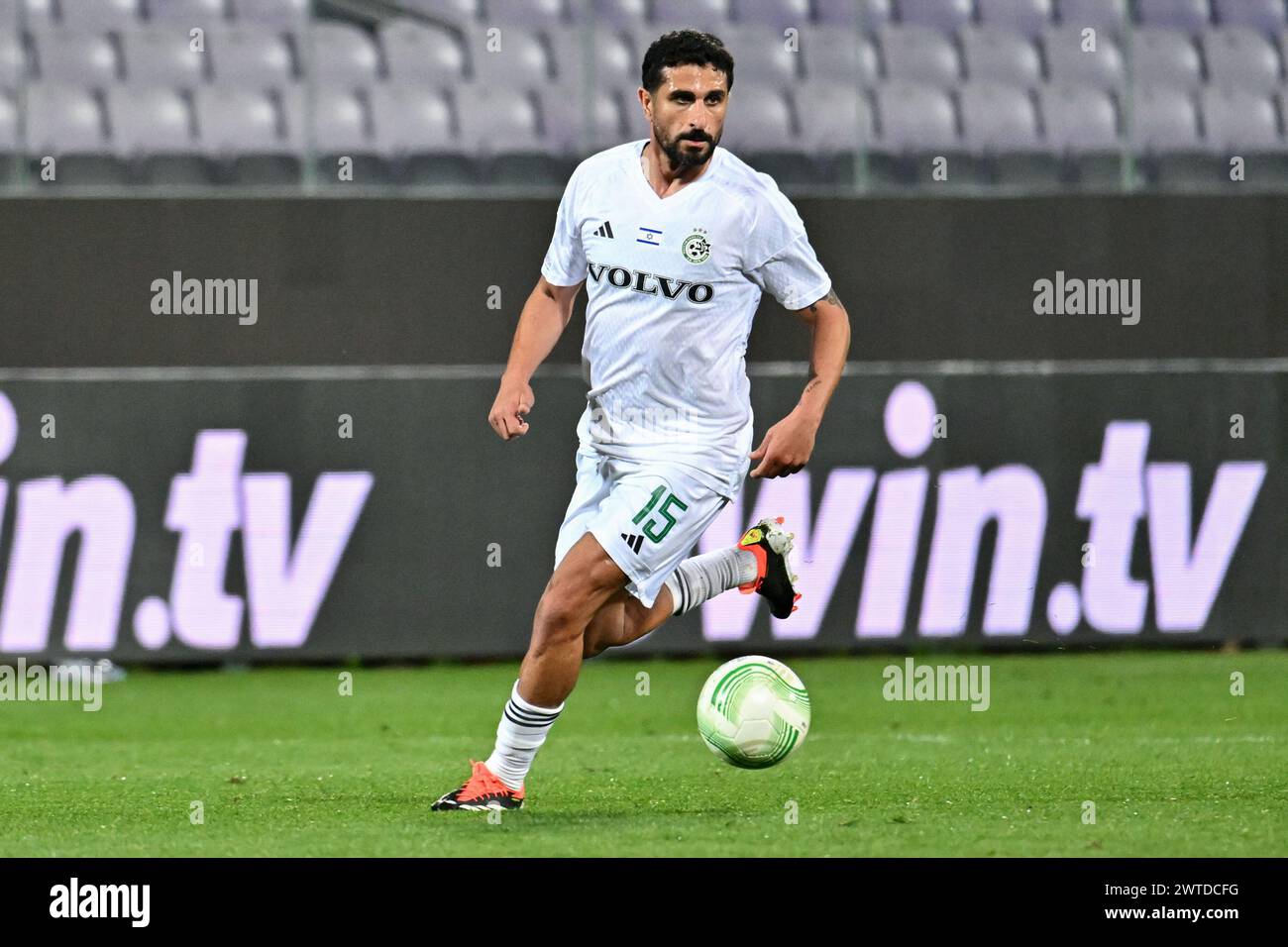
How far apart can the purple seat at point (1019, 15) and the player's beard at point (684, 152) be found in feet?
22.5

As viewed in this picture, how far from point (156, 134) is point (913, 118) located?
4237mm

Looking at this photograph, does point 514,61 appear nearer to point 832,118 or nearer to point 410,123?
point 410,123

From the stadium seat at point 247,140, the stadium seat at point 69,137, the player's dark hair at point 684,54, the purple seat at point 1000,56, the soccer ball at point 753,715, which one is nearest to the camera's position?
the player's dark hair at point 684,54

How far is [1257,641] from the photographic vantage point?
11125 millimetres

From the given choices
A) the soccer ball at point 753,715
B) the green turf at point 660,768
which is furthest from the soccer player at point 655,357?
the green turf at point 660,768

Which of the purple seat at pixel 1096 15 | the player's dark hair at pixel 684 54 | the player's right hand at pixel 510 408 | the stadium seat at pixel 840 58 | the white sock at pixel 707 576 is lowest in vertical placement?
the white sock at pixel 707 576

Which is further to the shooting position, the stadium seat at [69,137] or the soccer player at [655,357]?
the stadium seat at [69,137]

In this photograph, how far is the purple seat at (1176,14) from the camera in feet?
39.0

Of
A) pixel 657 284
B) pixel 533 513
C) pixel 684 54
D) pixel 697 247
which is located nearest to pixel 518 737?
pixel 657 284

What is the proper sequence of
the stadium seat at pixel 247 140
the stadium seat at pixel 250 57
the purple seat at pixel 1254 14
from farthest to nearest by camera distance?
the purple seat at pixel 1254 14, the stadium seat at pixel 250 57, the stadium seat at pixel 247 140

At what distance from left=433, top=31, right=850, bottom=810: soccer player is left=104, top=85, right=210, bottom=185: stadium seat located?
5.55 meters

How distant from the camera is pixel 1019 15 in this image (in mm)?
12281

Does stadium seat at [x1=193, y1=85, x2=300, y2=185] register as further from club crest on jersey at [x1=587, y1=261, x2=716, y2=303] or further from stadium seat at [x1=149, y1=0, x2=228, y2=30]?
club crest on jersey at [x1=587, y1=261, x2=716, y2=303]

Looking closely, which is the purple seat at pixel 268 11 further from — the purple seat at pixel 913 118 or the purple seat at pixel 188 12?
the purple seat at pixel 913 118
